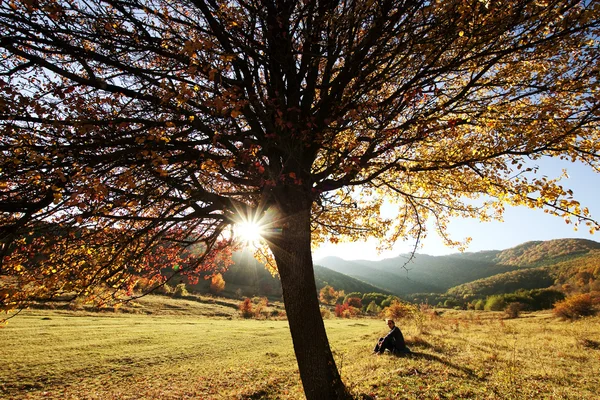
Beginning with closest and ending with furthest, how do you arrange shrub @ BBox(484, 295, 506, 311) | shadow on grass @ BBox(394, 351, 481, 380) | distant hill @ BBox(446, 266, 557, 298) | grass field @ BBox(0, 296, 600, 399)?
grass field @ BBox(0, 296, 600, 399) < shadow on grass @ BBox(394, 351, 481, 380) < shrub @ BBox(484, 295, 506, 311) < distant hill @ BBox(446, 266, 557, 298)

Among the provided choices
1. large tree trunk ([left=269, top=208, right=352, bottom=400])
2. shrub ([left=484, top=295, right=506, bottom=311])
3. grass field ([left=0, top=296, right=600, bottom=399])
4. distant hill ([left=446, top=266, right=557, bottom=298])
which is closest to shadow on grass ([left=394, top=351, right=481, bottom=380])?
grass field ([left=0, top=296, right=600, bottom=399])

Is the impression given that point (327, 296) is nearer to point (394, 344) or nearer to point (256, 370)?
point (256, 370)

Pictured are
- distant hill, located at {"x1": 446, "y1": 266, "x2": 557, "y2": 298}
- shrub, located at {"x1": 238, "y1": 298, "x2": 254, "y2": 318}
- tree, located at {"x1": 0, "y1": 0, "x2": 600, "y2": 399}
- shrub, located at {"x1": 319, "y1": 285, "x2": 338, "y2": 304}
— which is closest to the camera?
tree, located at {"x1": 0, "y1": 0, "x2": 600, "y2": 399}

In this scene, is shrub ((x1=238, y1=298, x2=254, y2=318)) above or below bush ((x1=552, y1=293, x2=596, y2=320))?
below

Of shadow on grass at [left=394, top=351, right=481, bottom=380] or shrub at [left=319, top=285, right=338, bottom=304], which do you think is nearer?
shadow on grass at [left=394, top=351, right=481, bottom=380]

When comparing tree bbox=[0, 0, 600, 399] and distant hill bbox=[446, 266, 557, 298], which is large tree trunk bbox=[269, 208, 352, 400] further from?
distant hill bbox=[446, 266, 557, 298]

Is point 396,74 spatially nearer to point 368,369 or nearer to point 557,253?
point 368,369

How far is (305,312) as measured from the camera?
5.93 metres

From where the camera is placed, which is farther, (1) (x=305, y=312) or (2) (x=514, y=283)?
(2) (x=514, y=283)

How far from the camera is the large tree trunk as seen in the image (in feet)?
18.7

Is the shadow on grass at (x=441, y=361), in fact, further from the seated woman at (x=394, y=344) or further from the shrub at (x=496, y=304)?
the shrub at (x=496, y=304)

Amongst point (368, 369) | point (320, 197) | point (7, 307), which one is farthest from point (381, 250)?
point (7, 307)

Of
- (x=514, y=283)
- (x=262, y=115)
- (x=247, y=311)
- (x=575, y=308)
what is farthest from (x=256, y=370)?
(x=514, y=283)

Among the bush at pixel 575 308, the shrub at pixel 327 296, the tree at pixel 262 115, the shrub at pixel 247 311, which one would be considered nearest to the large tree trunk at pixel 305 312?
the tree at pixel 262 115
